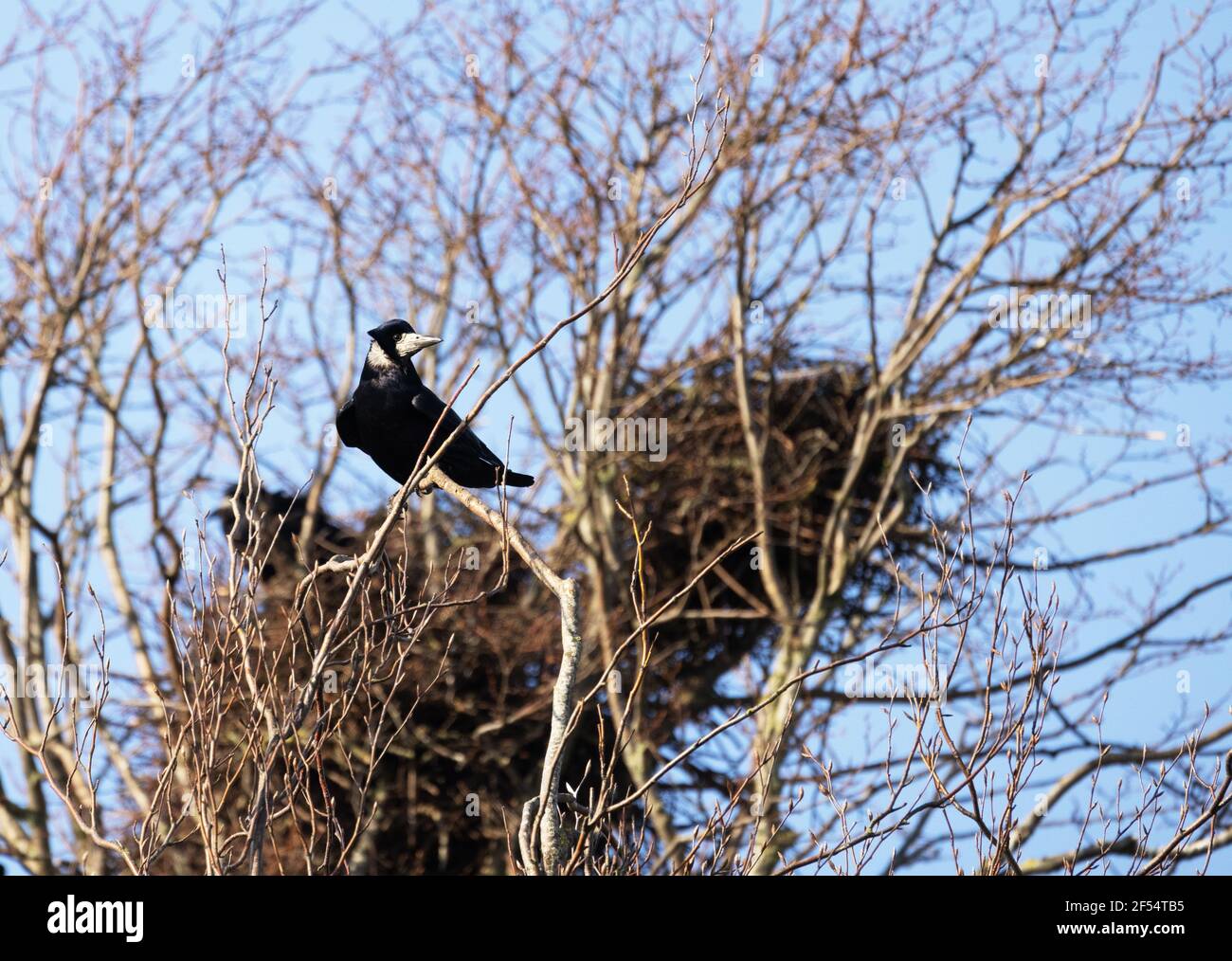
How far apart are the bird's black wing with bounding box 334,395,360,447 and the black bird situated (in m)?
0.01

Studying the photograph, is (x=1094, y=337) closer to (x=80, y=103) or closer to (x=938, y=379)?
(x=938, y=379)

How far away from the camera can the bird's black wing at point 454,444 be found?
15.1 feet

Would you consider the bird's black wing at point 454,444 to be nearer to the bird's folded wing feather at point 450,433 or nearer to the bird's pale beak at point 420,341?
the bird's folded wing feather at point 450,433

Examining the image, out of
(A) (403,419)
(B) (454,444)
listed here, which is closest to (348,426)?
(A) (403,419)

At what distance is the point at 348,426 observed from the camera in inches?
203

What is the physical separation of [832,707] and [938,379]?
244 cm

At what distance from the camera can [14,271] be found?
10.8 metres

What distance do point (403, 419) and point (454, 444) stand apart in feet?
→ 1.14

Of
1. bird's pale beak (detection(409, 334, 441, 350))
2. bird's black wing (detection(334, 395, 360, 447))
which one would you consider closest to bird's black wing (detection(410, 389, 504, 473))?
bird's pale beak (detection(409, 334, 441, 350))

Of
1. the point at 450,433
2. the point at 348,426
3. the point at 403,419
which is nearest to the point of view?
the point at 450,433

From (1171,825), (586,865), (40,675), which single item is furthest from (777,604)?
(586,865)

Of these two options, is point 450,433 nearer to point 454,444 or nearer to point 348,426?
point 454,444

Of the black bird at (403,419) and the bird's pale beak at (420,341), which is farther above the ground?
the bird's pale beak at (420,341)

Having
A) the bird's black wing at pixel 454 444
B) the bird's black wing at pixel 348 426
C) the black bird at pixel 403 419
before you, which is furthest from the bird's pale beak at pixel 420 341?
the bird's black wing at pixel 348 426
